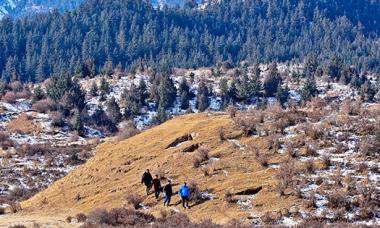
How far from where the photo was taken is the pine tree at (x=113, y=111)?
3223 inches

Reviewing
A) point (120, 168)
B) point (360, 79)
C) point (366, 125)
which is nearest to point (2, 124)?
point (120, 168)

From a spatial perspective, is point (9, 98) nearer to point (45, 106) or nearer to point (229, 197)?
point (45, 106)

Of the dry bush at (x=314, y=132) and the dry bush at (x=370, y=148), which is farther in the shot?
the dry bush at (x=314, y=132)

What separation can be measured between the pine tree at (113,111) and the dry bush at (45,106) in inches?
321

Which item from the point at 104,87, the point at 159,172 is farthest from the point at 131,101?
the point at 159,172

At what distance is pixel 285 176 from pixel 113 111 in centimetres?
6073

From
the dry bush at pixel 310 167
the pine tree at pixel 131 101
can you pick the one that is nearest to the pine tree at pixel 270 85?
the pine tree at pixel 131 101

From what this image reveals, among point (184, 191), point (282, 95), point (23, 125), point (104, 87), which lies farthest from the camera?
point (282, 95)

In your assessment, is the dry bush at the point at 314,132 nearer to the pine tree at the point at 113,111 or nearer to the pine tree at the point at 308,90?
the pine tree at the point at 113,111

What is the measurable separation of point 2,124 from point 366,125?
2079 inches

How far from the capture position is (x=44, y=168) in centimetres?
4788

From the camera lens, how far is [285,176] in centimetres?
2394

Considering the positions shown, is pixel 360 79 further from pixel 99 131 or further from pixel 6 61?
pixel 6 61

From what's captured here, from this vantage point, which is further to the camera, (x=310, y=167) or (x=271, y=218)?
(x=310, y=167)
